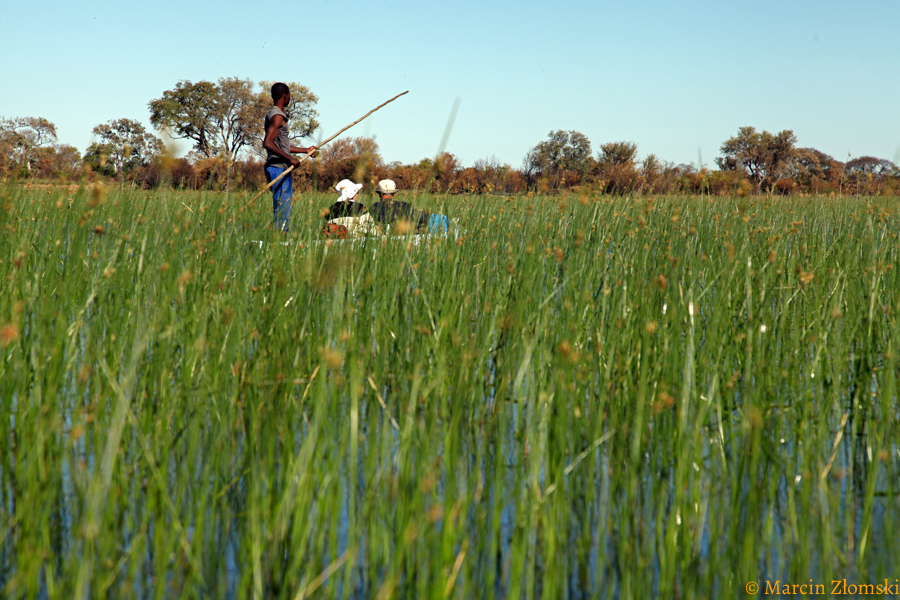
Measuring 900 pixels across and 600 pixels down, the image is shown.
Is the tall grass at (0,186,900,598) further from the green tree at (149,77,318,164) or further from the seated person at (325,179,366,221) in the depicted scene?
the green tree at (149,77,318,164)

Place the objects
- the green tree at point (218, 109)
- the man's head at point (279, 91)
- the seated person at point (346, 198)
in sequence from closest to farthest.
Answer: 1. the seated person at point (346, 198)
2. the man's head at point (279, 91)
3. the green tree at point (218, 109)

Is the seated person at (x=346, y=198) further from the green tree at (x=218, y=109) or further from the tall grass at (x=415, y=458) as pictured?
the green tree at (x=218, y=109)

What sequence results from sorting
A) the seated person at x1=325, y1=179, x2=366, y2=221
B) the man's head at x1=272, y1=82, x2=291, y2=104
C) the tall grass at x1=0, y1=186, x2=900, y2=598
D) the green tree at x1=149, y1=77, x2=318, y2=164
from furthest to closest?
the green tree at x1=149, y1=77, x2=318, y2=164, the man's head at x1=272, y1=82, x2=291, y2=104, the seated person at x1=325, y1=179, x2=366, y2=221, the tall grass at x1=0, y1=186, x2=900, y2=598

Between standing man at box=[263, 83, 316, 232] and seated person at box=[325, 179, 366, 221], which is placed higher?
standing man at box=[263, 83, 316, 232]

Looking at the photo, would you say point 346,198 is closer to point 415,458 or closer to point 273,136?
point 273,136

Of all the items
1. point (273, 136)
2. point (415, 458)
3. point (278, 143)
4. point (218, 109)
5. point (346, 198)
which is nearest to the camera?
point (415, 458)

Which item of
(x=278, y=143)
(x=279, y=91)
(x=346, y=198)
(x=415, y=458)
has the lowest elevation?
(x=415, y=458)

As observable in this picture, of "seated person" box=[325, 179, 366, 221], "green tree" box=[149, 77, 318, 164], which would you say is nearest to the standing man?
"seated person" box=[325, 179, 366, 221]

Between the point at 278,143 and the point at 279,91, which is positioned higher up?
the point at 279,91

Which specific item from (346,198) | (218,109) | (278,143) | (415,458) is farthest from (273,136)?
(218,109)

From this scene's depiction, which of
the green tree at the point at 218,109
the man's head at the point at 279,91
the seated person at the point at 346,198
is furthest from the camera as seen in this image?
the green tree at the point at 218,109

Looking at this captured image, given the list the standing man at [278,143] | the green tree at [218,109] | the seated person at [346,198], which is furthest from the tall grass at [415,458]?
the green tree at [218,109]

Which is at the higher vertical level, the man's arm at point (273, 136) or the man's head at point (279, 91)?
the man's head at point (279, 91)

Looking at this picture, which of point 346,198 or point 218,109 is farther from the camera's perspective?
point 218,109
